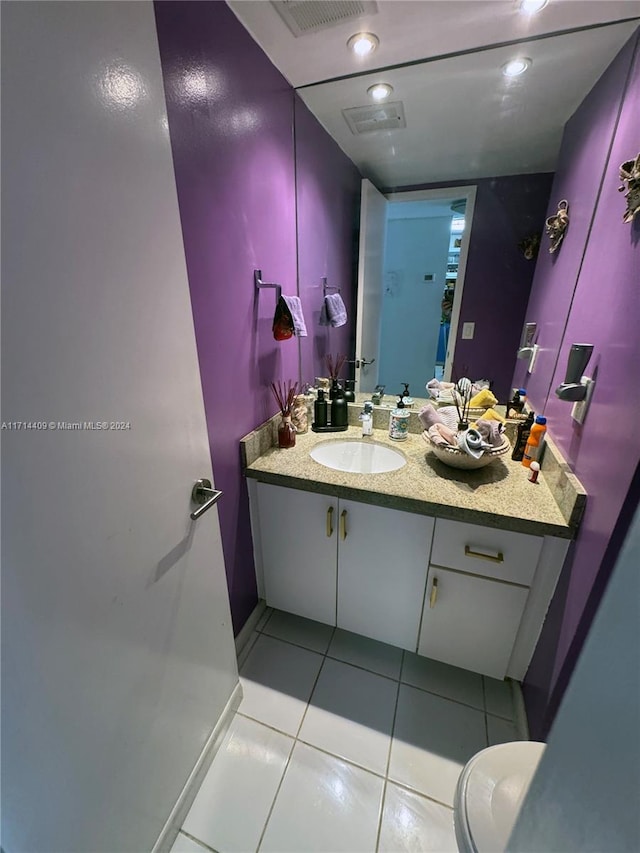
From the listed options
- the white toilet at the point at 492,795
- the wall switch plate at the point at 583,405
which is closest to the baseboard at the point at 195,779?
the white toilet at the point at 492,795

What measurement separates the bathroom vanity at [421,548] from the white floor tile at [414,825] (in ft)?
1.33

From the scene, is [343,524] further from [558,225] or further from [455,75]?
[455,75]

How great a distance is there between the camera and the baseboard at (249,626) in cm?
142

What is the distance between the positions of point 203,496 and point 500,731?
53.8 inches

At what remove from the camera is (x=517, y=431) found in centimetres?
129

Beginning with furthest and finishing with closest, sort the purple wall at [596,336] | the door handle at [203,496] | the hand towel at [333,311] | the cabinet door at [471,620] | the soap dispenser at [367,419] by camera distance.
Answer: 1. the hand towel at [333,311]
2. the soap dispenser at [367,419]
3. the cabinet door at [471,620]
4. the door handle at [203,496]
5. the purple wall at [596,336]

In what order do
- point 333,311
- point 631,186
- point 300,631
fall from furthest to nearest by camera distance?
point 333,311, point 300,631, point 631,186

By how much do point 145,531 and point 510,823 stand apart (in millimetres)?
950

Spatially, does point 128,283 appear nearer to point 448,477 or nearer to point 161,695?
point 161,695

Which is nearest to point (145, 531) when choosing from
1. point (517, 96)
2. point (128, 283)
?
point (128, 283)

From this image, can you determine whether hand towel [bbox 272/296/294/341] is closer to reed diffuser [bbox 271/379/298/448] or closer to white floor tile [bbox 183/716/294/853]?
reed diffuser [bbox 271/379/298/448]

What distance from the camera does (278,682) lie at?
133 cm

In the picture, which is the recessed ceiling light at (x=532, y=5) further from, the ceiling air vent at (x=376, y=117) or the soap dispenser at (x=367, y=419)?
the soap dispenser at (x=367, y=419)

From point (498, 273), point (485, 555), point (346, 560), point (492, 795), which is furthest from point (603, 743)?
point (498, 273)
